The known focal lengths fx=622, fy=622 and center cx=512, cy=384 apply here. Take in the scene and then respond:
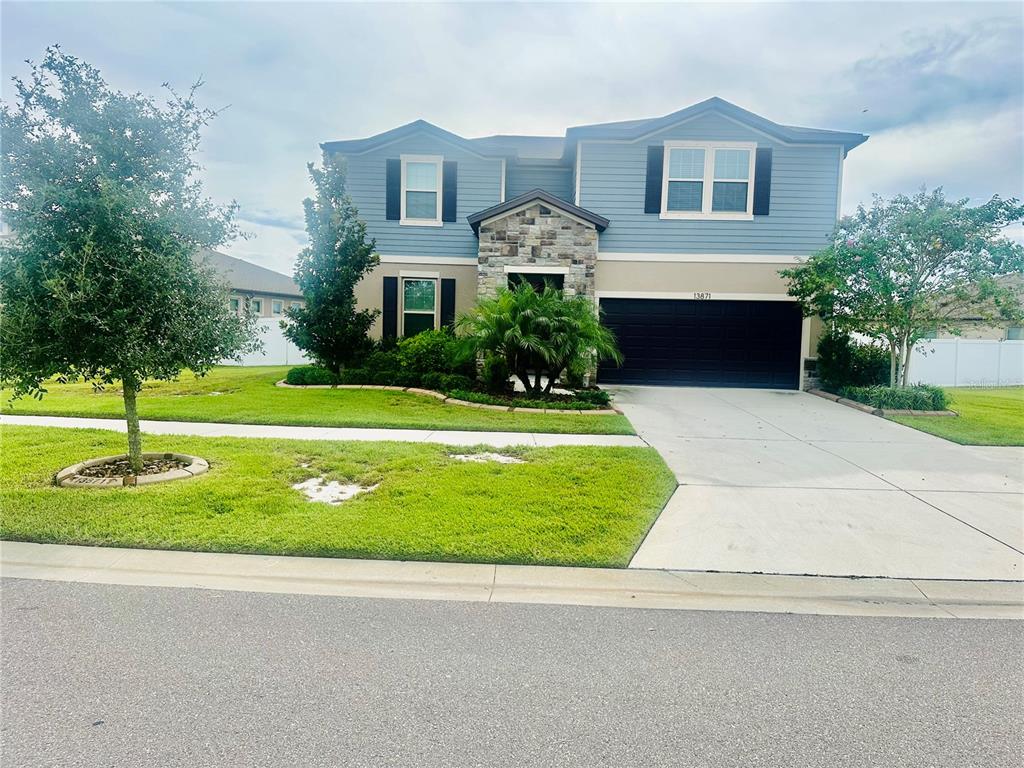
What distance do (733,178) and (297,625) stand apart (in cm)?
1467

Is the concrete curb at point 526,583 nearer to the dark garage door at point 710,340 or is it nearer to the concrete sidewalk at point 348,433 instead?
the concrete sidewalk at point 348,433

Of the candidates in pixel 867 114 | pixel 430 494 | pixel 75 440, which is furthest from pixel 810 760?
pixel 867 114

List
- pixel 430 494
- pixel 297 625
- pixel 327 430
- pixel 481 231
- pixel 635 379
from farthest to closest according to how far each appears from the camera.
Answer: pixel 635 379 → pixel 481 231 → pixel 327 430 → pixel 430 494 → pixel 297 625

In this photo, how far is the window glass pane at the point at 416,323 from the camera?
638 inches

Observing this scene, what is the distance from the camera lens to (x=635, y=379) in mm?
15336

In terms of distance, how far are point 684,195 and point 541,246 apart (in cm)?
384

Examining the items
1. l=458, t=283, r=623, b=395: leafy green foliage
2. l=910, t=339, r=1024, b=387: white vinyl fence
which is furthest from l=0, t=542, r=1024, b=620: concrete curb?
l=910, t=339, r=1024, b=387: white vinyl fence

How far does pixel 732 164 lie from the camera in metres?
15.0

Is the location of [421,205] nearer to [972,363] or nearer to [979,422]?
[979,422]

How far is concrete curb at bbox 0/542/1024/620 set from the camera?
3963 mm

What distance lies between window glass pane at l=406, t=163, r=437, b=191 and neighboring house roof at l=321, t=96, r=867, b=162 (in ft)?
2.56

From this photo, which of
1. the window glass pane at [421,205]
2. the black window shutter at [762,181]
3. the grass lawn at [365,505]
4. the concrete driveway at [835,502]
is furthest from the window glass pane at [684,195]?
the grass lawn at [365,505]

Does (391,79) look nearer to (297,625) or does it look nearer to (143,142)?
(143,142)

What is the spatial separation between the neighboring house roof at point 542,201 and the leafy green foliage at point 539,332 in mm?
3286
